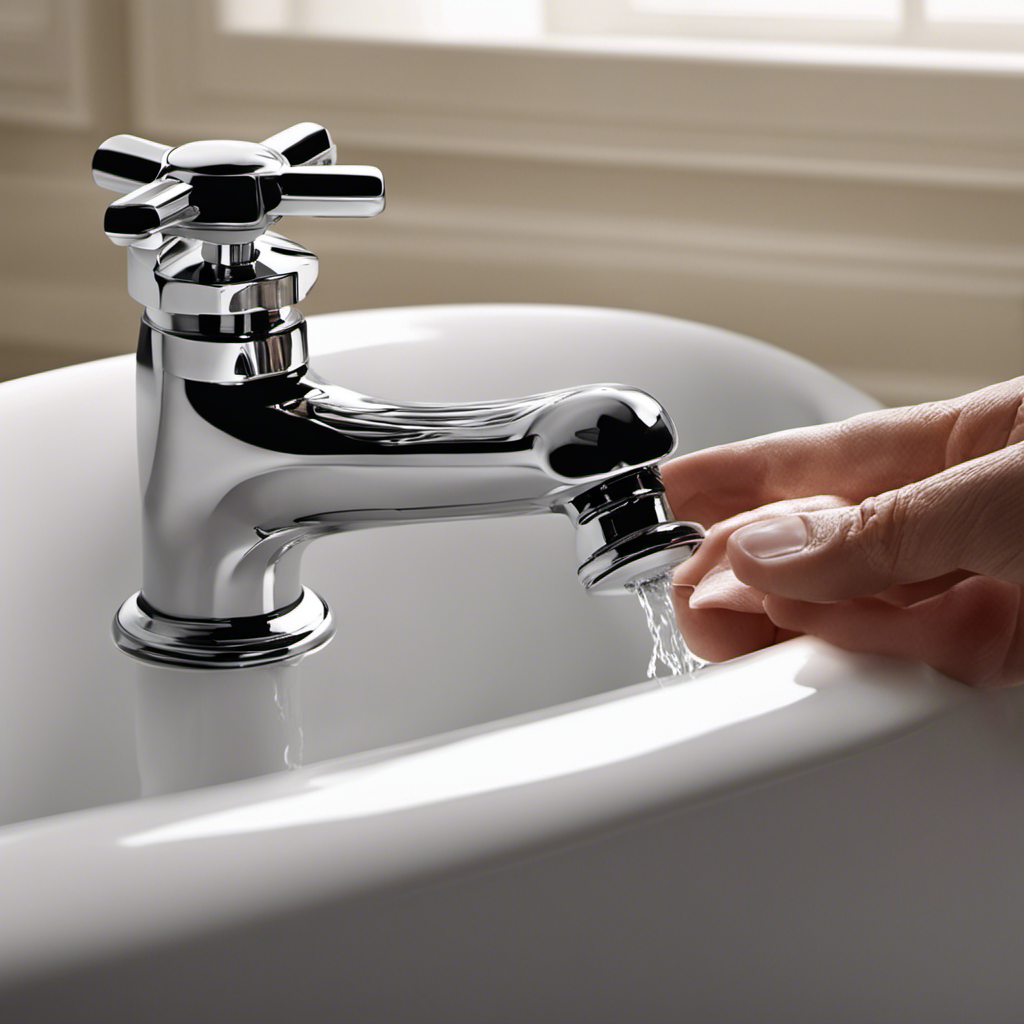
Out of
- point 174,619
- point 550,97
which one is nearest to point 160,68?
point 550,97

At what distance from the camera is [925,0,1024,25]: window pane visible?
32.8 inches

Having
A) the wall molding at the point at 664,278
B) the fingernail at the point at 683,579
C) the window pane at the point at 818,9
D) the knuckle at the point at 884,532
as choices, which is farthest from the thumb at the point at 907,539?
the window pane at the point at 818,9

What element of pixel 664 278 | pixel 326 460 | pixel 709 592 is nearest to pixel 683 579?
pixel 709 592

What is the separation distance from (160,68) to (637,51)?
0.32 meters

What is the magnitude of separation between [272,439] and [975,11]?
0.66 metres

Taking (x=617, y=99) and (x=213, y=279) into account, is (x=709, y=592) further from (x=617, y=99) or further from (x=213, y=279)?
(x=617, y=99)

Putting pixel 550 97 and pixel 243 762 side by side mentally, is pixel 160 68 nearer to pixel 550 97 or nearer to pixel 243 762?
pixel 550 97

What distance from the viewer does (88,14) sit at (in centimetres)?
86

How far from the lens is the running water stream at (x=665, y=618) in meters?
0.38

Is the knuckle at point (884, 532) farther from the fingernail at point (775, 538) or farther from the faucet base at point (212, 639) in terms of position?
the faucet base at point (212, 639)

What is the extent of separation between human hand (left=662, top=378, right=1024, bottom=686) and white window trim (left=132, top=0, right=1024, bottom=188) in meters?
0.36

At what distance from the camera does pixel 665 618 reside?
15.9 inches

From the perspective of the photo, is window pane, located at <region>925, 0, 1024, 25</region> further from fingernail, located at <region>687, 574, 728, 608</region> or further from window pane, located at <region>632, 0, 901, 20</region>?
fingernail, located at <region>687, 574, 728, 608</region>

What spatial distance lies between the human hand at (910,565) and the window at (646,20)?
1.52ft
